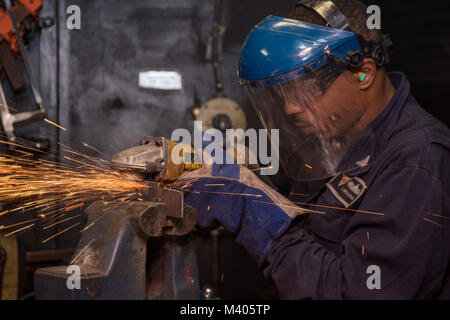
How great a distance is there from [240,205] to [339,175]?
486 millimetres

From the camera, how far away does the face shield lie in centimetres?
171

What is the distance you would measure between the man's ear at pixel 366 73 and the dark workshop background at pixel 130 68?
150 cm

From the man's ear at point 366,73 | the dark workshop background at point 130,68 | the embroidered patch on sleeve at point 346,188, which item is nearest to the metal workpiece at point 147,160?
the embroidered patch on sleeve at point 346,188

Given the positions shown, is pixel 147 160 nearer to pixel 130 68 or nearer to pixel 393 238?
pixel 393 238

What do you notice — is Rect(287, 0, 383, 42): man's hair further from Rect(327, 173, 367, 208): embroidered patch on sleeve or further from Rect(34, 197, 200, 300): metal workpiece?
Rect(34, 197, 200, 300): metal workpiece

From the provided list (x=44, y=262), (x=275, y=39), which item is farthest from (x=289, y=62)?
(x=44, y=262)

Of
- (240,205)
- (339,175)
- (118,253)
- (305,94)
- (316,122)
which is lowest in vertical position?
(118,253)

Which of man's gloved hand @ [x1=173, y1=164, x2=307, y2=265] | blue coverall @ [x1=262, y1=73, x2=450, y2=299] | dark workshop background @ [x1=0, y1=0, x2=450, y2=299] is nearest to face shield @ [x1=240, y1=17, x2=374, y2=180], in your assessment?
blue coverall @ [x1=262, y1=73, x2=450, y2=299]

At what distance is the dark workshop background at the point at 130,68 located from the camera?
323cm

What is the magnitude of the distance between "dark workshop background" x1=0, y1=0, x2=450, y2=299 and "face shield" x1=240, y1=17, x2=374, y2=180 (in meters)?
1.47

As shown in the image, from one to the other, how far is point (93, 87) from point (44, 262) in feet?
4.41

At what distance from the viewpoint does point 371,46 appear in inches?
69.4

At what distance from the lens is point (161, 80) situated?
3.40 m

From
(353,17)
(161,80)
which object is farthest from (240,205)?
(161,80)
